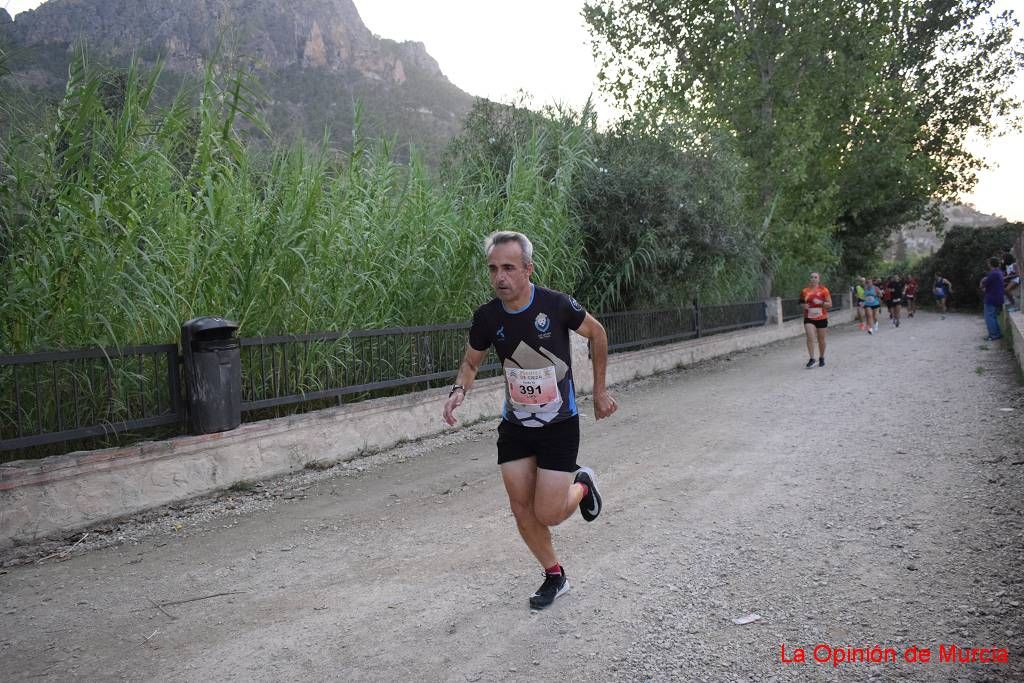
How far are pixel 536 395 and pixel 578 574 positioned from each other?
3.78 feet

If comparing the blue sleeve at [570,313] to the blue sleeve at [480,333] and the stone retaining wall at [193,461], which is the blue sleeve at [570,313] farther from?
the stone retaining wall at [193,461]

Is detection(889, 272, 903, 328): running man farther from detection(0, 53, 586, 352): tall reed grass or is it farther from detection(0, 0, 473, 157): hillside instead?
detection(0, 53, 586, 352): tall reed grass

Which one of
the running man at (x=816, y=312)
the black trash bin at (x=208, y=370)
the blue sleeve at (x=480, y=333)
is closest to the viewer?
the blue sleeve at (x=480, y=333)

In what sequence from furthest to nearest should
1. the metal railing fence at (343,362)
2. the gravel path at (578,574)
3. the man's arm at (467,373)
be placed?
1. the metal railing fence at (343,362)
2. the man's arm at (467,373)
3. the gravel path at (578,574)

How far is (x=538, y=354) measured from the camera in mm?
3615

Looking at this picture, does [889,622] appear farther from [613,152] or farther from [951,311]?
[951,311]

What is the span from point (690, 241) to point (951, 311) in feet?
99.2

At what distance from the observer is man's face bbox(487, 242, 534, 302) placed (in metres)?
3.54

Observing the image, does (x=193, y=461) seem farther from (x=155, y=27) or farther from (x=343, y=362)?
(x=155, y=27)

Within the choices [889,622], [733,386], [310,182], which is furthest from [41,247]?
[733,386]

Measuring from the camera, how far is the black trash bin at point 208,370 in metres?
5.77

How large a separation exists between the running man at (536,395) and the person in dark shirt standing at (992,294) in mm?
16341

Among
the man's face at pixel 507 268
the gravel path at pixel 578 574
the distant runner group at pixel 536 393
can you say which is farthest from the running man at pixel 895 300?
the man's face at pixel 507 268

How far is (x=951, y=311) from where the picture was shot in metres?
37.1
